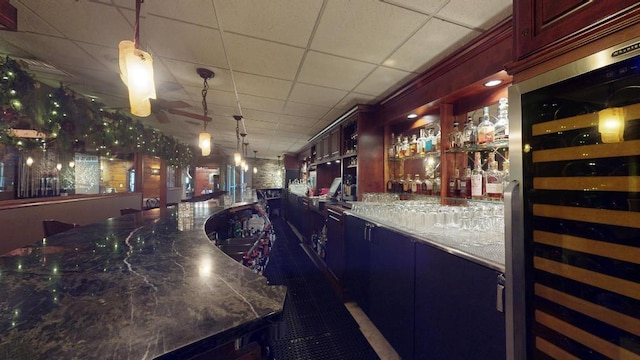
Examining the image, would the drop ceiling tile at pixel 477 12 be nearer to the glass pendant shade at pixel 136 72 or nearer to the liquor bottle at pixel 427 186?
the liquor bottle at pixel 427 186

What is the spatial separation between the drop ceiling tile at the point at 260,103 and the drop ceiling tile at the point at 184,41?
949mm

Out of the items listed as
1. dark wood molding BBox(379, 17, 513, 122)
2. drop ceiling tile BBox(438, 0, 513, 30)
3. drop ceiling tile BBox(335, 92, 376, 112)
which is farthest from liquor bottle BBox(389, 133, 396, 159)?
drop ceiling tile BBox(438, 0, 513, 30)

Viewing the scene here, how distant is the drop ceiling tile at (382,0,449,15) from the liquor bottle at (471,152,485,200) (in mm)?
1237

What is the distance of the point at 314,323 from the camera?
2.27m

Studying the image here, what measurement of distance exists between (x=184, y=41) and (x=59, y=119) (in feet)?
7.86

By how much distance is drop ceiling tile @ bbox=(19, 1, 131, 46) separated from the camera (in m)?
1.61

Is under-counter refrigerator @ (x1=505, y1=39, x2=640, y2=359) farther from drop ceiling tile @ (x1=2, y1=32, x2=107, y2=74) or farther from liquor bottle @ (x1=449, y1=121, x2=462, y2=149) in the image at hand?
drop ceiling tile @ (x1=2, y1=32, x2=107, y2=74)

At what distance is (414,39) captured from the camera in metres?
1.84

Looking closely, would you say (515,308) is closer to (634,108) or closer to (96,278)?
(634,108)

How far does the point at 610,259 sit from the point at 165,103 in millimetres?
4379

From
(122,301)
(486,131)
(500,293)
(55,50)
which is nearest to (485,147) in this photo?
(486,131)

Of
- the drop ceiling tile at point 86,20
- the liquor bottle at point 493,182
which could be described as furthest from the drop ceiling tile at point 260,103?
the liquor bottle at point 493,182

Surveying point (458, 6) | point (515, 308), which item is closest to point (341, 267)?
point (515, 308)

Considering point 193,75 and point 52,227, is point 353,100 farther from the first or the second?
point 52,227
